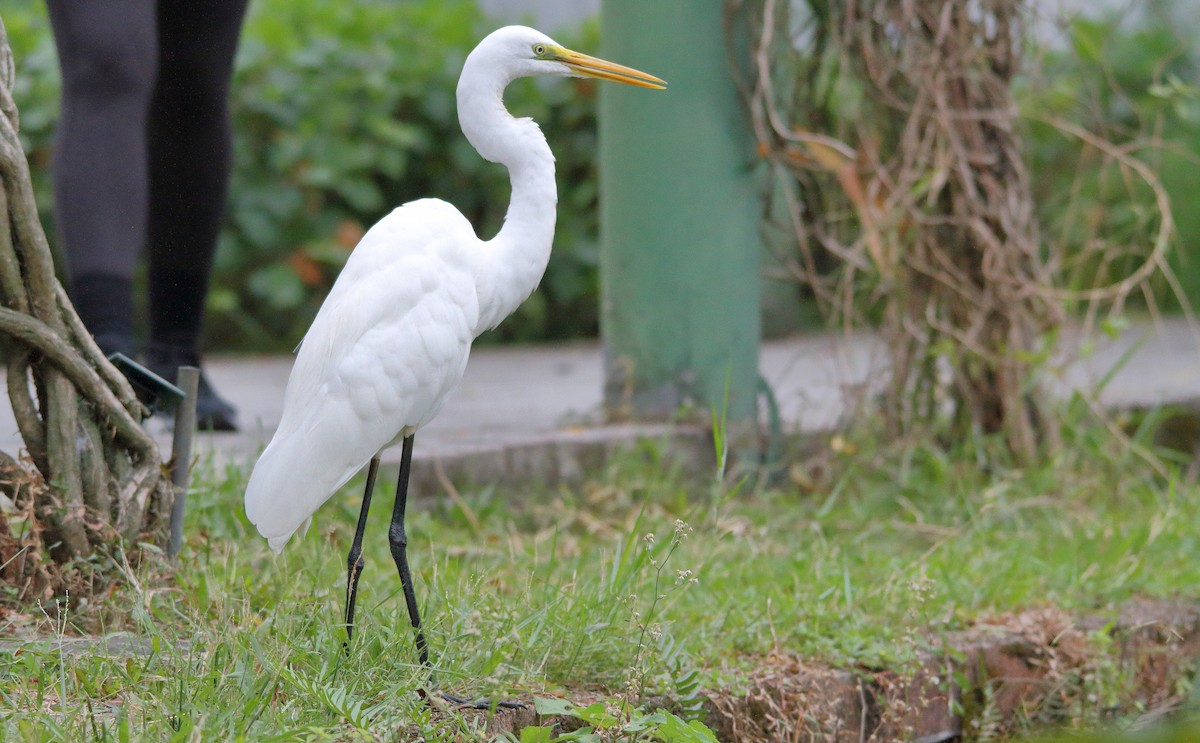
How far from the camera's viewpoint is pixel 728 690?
209 cm

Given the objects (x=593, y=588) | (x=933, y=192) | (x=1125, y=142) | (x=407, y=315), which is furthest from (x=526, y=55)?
(x=1125, y=142)

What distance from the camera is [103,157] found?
2594 millimetres

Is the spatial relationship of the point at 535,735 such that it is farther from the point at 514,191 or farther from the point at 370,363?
the point at 514,191

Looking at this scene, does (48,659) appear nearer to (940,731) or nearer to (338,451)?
(338,451)


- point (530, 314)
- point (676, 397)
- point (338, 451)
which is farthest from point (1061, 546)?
point (530, 314)

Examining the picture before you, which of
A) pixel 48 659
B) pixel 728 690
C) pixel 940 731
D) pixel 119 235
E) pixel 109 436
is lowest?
pixel 940 731

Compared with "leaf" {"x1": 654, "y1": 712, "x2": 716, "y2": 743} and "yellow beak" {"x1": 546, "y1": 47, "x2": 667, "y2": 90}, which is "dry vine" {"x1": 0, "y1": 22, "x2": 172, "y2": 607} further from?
"leaf" {"x1": 654, "y1": 712, "x2": 716, "y2": 743}

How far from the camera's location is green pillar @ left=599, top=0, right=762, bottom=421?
3.60 meters

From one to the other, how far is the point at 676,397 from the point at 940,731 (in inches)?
58.1

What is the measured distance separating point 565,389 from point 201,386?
1752mm

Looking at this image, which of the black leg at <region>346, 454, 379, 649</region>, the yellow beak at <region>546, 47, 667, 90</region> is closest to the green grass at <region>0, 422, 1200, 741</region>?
the black leg at <region>346, 454, 379, 649</region>

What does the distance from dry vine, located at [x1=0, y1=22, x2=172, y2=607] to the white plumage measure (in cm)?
35

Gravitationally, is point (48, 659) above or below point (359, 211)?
below

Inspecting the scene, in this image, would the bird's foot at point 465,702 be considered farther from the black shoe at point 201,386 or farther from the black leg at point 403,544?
the black shoe at point 201,386
